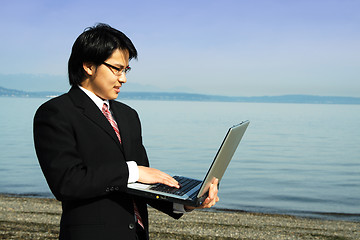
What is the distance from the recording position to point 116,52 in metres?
2.48

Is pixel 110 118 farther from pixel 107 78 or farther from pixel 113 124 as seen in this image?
pixel 107 78

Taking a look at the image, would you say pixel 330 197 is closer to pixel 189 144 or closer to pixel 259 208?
pixel 259 208

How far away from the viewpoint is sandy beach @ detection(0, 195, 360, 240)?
25.0 ft

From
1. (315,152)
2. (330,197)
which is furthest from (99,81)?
(315,152)

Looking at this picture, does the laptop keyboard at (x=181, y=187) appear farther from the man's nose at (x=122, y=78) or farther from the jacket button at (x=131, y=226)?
the man's nose at (x=122, y=78)

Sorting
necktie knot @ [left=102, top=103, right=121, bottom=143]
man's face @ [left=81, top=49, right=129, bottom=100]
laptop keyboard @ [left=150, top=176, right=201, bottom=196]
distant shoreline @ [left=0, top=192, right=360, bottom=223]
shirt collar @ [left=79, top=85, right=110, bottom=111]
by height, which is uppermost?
man's face @ [left=81, top=49, right=129, bottom=100]

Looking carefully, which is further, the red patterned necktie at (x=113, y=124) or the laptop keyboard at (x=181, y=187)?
the red patterned necktie at (x=113, y=124)

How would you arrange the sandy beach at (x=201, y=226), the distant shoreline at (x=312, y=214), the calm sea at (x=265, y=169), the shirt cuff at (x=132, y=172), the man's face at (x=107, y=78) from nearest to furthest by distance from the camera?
the shirt cuff at (x=132, y=172) < the man's face at (x=107, y=78) < the sandy beach at (x=201, y=226) < the distant shoreline at (x=312, y=214) < the calm sea at (x=265, y=169)

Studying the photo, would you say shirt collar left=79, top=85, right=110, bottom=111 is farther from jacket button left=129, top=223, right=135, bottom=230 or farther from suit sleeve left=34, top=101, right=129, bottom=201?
jacket button left=129, top=223, right=135, bottom=230

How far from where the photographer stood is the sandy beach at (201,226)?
25.0 ft

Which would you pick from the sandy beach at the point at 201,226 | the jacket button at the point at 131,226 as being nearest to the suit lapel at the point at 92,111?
the jacket button at the point at 131,226

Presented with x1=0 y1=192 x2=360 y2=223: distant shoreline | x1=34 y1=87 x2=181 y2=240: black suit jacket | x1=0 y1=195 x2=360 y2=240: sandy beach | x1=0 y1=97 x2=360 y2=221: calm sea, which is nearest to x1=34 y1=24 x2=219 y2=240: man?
x1=34 y1=87 x2=181 y2=240: black suit jacket

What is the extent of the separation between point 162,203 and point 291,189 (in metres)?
14.8

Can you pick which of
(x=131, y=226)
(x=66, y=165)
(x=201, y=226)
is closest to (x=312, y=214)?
(x=201, y=226)
